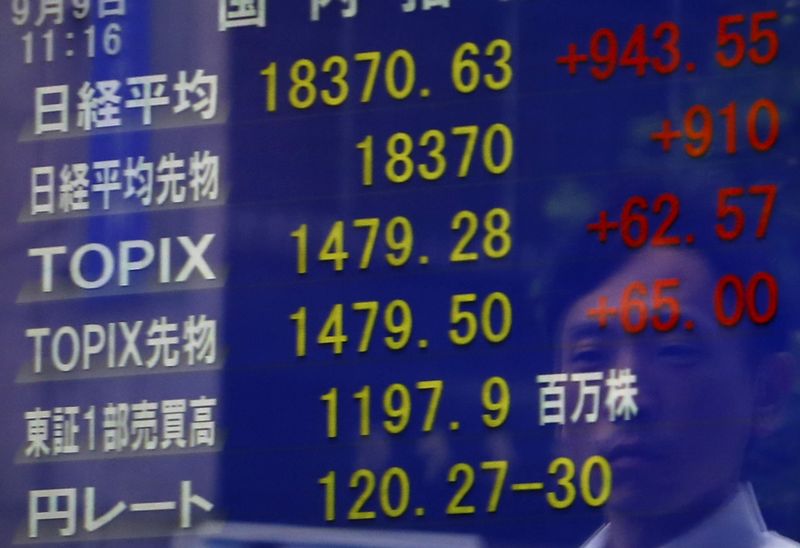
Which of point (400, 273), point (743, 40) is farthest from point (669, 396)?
point (743, 40)

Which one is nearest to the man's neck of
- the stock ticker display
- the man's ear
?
the stock ticker display

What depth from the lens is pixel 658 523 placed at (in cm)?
600

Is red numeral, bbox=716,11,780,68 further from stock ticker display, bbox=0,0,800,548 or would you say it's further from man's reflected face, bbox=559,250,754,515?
man's reflected face, bbox=559,250,754,515

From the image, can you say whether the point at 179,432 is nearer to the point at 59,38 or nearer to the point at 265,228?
the point at 265,228

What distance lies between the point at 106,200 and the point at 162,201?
16 cm

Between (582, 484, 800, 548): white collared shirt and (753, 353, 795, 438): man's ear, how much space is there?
→ 142 millimetres

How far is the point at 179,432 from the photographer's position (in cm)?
650

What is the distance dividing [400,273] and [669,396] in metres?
0.73

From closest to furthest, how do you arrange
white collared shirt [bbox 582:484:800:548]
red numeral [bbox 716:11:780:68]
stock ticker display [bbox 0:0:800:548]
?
white collared shirt [bbox 582:484:800:548] → stock ticker display [bbox 0:0:800:548] → red numeral [bbox 716:11:780:68]

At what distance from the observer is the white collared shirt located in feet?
19.3

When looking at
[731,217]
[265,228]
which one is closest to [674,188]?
[731,217]

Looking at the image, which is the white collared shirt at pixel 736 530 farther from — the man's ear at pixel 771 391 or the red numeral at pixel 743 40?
the red numeral at pixel 743 40

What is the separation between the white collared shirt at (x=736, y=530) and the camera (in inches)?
232

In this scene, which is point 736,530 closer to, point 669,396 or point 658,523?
point 658,523
